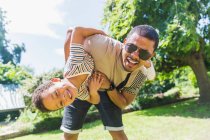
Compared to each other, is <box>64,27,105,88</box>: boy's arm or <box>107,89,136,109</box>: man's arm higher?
<box>64,27,105,88</box>: boy's arm

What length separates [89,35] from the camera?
3.75 meters

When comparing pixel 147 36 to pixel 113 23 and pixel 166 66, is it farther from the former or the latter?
pixel 166 66

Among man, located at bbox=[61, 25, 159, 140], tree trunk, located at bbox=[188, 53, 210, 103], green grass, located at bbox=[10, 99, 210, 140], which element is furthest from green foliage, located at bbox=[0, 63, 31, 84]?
man, located at bbox=[61, 25, 159, 140]

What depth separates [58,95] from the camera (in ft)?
10.9

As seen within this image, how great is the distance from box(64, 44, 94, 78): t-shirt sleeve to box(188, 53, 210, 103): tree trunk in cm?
1105

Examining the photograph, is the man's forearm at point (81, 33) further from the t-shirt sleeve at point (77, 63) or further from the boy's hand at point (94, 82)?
the boy's hand at point (94, 82)

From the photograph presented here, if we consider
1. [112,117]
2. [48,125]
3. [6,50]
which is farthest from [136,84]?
[6,50]

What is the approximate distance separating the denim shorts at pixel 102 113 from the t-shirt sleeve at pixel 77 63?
86 centimetres

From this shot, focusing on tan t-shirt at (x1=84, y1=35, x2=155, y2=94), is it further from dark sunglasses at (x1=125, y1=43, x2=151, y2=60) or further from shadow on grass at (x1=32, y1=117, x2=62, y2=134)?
shadow on grass at (x1=32, y1=117, x2=62, y2=134)

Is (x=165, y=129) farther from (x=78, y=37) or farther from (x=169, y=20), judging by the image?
(x=78, y=37)

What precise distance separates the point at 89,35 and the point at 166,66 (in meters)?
12.3

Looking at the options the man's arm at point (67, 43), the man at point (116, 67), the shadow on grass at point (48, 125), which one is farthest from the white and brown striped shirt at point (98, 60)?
the shadow on grass at point (48, 125)

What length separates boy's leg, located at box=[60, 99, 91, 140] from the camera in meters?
A: 4.38

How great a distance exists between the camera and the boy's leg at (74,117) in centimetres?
438
